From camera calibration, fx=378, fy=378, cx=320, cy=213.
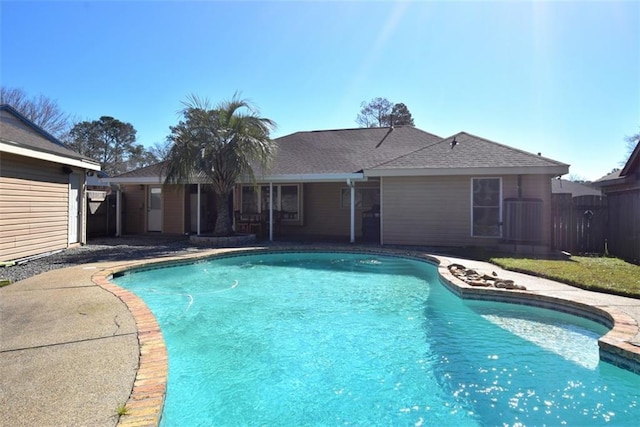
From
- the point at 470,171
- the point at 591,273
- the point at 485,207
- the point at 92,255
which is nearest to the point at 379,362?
the point at 591,273

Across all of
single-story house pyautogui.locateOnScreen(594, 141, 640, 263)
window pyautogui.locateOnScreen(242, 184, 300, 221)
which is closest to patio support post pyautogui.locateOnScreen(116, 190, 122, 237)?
window pyautogui.locateOnScreen(242, 184, 300, 221)

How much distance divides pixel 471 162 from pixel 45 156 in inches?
445

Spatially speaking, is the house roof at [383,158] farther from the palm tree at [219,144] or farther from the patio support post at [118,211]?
the palm tree at [219,144]

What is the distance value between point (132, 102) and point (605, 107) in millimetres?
21354

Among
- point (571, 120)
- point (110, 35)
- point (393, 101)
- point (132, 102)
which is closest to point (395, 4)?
point (110, 35)

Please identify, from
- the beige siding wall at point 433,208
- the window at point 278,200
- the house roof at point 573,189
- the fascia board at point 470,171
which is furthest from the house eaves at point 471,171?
the house roof at point 573,189

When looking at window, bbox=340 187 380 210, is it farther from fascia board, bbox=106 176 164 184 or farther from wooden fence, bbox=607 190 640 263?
wooden fence, bbox=607 190 640 263

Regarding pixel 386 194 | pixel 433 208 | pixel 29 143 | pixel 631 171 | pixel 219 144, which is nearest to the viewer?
pixel 29 143

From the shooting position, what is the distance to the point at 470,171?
10836 mm

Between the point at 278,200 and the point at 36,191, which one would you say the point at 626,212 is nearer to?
the point at 278,200

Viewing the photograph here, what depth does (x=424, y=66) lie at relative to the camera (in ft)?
37.4

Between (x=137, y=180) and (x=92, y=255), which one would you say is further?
(x=137, y=180)

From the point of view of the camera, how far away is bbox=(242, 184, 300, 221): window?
15.1 m

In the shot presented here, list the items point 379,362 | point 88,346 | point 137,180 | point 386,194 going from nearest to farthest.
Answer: point 88,346
point 379,362
point 386,194
point 137,180
